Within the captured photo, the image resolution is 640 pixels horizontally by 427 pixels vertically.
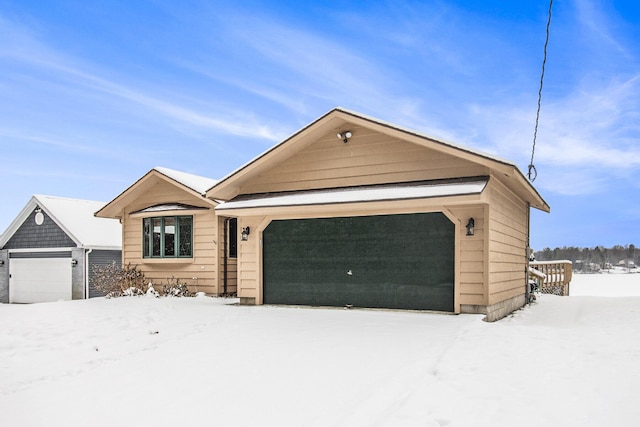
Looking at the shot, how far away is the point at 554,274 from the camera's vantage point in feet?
62.0

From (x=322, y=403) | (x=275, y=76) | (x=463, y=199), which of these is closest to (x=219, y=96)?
(x=275, y=76)

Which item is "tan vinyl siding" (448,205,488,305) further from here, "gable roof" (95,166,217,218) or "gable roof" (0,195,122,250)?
"gable roof" (0,195,122,250)

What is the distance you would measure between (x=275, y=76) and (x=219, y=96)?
10.3 feet

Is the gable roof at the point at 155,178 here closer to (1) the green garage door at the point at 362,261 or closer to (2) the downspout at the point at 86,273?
(2) the downspout at the point at 86,273

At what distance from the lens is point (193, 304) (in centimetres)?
1156

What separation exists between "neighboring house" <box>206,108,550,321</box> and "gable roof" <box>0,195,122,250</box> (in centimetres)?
1003

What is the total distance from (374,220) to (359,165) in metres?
1.32

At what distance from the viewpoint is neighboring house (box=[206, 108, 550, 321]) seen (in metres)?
8.69

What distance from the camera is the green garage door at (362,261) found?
908 centimetres

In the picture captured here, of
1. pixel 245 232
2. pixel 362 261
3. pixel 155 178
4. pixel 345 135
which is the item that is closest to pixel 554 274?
pixel 362 261

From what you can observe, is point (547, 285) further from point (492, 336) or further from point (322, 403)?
point (322, 403)

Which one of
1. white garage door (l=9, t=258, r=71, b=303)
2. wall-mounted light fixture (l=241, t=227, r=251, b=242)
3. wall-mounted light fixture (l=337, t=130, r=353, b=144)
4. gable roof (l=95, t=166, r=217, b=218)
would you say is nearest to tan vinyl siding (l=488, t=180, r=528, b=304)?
wall-mounted light fixture (l=337, t=130, r=353, b=144)

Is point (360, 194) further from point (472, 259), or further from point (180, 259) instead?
point (180, 259)

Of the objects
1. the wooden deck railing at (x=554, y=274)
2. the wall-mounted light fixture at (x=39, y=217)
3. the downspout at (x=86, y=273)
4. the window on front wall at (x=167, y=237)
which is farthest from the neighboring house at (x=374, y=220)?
the wall-mounted light fixture at (x=39, y=217)
